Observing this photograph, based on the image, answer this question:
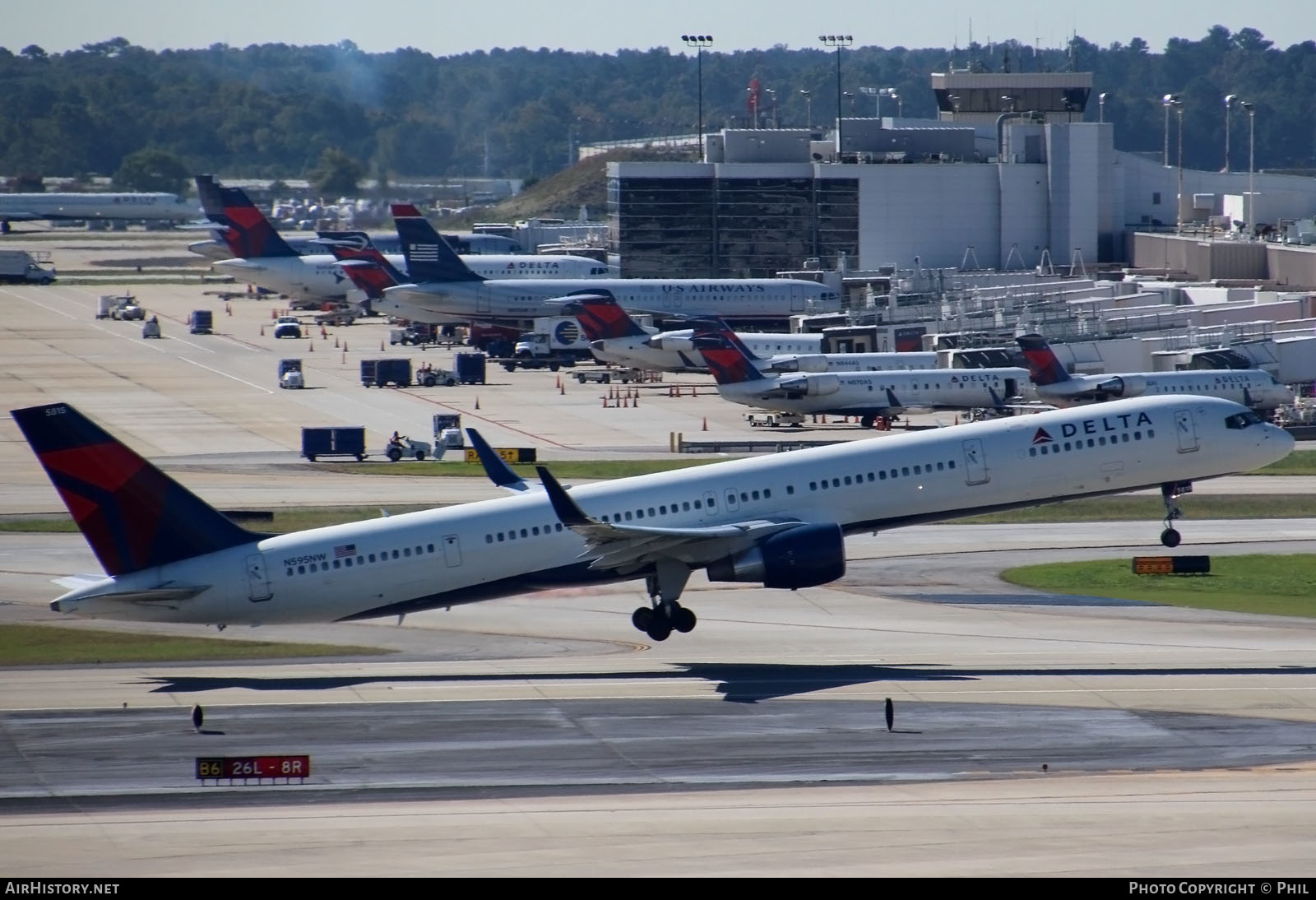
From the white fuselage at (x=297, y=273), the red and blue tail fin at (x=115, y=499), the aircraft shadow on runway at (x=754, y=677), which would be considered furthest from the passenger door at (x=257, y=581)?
the white fuselage at (x=297, y=273)

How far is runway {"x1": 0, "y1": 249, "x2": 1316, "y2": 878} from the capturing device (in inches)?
1191

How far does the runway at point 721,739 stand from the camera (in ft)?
99.2

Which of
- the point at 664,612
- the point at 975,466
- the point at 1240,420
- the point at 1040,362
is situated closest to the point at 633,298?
the point at 1040,362

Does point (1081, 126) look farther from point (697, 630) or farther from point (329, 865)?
point (329, 865)

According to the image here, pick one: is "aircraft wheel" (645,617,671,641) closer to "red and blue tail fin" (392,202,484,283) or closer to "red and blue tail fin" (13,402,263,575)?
"red and blue tail fin" (13,402,263,575)

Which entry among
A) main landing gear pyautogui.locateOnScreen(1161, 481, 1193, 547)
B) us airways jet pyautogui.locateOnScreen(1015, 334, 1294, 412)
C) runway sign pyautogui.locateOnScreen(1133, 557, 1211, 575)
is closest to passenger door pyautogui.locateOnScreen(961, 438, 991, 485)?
main landing gear pyautogui.locateOnScreen(1161, 481, 1193, 547)

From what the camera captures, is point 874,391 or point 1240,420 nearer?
point 1240,420

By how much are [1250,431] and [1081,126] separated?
11423 centimetres

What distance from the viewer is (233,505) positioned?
7481cm

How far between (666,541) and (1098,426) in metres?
14.4

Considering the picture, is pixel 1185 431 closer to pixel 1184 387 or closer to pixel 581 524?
pixel 581 524

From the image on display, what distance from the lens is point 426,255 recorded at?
142 meters

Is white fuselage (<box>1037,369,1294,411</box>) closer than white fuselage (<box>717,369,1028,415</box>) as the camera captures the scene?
Yes

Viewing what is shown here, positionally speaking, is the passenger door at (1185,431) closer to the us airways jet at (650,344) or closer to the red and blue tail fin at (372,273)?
the us airways jet at (650,344)
